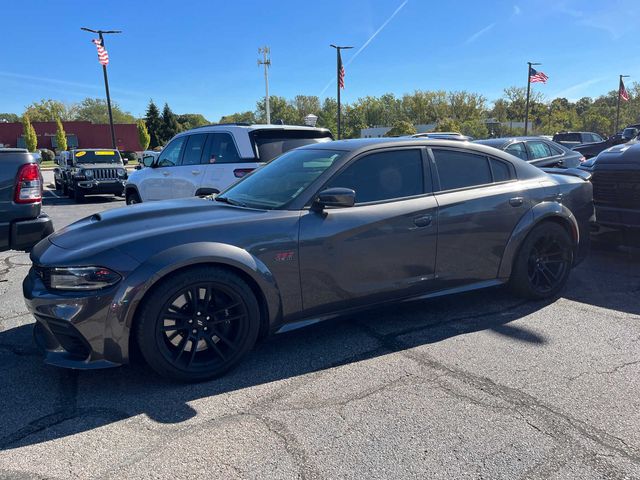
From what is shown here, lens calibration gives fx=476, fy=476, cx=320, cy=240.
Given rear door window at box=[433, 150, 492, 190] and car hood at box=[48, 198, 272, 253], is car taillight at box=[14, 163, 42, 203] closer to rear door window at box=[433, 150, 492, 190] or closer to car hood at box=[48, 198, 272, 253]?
car hood at box=[48, 198, 272, 253]

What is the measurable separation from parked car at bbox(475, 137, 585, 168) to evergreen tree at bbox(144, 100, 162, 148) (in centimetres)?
6248

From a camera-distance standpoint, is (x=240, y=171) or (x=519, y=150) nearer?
(x=240, y=171)

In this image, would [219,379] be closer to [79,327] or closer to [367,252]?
[79,327]

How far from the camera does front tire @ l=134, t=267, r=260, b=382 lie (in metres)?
2.91

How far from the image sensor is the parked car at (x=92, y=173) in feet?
47.5

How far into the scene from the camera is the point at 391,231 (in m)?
3.61

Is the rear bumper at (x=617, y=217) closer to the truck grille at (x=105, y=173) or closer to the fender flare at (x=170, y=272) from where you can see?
the fender flare at (x=170, y=272)

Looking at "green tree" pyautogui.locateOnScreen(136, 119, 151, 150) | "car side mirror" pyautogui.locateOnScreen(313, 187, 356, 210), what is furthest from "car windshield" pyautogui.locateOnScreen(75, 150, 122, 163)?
"green tree" pyautogui.locateOnScreen(136, 119, 151, 150)

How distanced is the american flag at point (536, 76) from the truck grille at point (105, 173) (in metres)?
27.9

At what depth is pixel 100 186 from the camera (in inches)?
575

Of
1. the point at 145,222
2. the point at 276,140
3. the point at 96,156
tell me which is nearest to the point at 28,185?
the point at 145,222

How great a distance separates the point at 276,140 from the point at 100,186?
9.68 metres

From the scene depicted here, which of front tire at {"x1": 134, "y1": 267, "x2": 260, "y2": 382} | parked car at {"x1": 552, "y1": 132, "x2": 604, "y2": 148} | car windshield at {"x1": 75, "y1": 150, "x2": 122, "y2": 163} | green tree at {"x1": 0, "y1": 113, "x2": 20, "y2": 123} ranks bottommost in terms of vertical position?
front tire at {"x1": 134, "y1": 267, "x2": 260, "y2": 382}

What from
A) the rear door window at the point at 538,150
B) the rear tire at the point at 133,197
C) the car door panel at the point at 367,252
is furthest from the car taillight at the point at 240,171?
the rear door window at the point at 538,150
